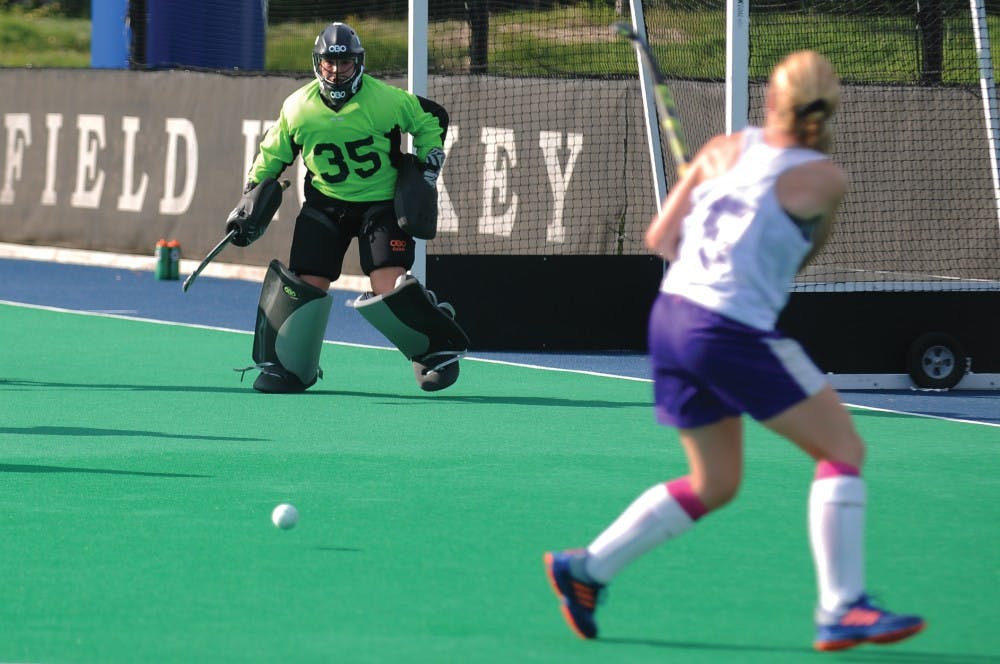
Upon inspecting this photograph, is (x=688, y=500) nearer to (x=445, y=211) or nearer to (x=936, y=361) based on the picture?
(x=936, y=361)

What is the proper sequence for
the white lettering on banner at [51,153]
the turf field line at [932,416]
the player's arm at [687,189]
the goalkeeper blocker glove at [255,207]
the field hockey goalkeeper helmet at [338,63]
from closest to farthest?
the player's arm at [687,189] < the turf field line at [932,416] < the field hockey goalkeeper helmet at [338,63] < the goalkeeper blocker glove at [255,207] < the white lettering on banner at [51,153]

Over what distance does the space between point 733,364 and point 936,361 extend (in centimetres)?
655

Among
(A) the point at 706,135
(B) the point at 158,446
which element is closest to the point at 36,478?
(B) the point at 158,446

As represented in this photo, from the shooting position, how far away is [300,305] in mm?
10445

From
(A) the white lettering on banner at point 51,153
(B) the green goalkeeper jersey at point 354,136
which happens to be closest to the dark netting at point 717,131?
(B) the green goalkeeper jersey at point 354,136

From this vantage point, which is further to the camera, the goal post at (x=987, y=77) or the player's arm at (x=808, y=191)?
the goal post at (x=987, y=77)

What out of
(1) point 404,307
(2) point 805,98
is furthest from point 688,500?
(1) point 404,307

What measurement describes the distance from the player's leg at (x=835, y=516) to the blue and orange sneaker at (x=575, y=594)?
618 millimetres

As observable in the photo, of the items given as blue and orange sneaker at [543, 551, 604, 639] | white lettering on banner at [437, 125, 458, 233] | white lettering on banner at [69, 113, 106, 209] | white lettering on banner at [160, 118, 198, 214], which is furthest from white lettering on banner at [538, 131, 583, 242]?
blue and orange sneaker at [543, 551, 604, 639]

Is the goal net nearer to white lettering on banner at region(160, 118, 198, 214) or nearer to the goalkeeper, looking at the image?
white lettering on banner at region(160, 118, 198, 214)

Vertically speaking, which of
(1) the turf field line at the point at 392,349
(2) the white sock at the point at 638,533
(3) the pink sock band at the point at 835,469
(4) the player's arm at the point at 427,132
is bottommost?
(1) the turf field line at the point at 392,349

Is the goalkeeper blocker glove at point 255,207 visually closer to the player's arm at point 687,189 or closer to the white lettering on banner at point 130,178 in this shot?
the player's arm at point 687,189

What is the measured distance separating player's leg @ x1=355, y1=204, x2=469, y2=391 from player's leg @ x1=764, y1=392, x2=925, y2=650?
5502mm

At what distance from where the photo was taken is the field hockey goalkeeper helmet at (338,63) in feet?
33.2
